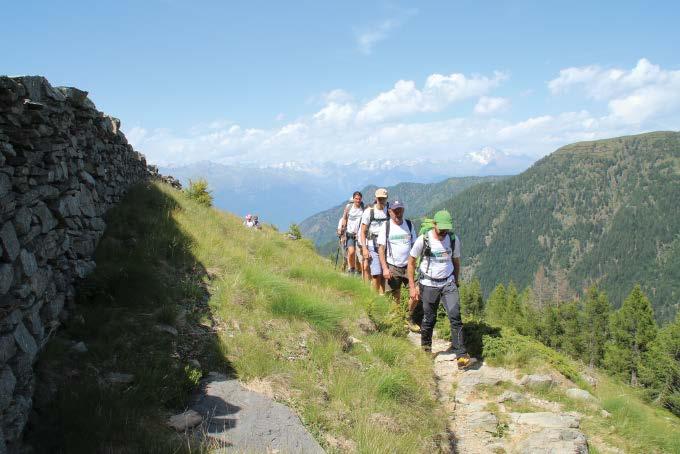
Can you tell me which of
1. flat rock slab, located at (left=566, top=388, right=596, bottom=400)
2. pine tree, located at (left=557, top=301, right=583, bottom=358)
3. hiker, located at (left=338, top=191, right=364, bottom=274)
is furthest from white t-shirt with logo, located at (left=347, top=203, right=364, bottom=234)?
pine tree, located at (left=557, top=301, right=583, bottom=358)

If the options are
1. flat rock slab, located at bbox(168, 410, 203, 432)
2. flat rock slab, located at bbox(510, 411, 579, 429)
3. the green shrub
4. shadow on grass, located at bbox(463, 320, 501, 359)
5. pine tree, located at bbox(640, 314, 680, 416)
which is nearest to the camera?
flat rock slab, located at bbox(168, 410, 203, 432)

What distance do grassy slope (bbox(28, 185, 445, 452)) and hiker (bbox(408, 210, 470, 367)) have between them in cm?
84

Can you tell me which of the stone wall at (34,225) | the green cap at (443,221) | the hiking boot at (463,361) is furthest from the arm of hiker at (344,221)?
the stone wall at (34,225)

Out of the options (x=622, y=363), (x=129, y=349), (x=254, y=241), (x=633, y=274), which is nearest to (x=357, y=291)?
(x=254, y=241)

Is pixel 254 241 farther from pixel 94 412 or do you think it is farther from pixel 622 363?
pixel 622 363

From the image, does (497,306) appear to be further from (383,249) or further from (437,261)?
(437,261)

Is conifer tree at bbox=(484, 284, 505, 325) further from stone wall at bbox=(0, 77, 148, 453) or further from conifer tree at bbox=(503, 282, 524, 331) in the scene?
stone wall at bbox=(0, 77, 148, 453)

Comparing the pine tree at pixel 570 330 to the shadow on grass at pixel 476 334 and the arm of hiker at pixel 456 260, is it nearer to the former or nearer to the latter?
the shadow on grass at pixel 476 334

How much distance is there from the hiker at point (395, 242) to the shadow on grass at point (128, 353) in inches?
143

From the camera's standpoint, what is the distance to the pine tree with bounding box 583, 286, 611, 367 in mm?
63531

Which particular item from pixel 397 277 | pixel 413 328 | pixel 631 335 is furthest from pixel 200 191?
pixel 631 335

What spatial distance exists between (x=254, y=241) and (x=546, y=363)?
7338mm

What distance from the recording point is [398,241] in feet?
28.8

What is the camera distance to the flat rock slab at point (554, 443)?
5242 mm
